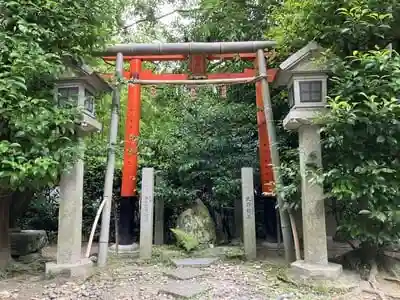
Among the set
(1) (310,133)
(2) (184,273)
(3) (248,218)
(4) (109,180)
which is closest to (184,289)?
(2) (184,273)

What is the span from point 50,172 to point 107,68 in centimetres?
434

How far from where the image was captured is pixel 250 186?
221 inches

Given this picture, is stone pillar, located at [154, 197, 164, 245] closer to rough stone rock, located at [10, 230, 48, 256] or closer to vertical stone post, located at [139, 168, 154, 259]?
vertical stone post, located at [139, 168, 154, 259]

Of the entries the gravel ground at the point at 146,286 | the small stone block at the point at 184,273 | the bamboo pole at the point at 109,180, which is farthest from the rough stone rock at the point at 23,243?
the small stone block at the point at 184,273

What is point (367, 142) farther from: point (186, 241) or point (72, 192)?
point (72, 192)

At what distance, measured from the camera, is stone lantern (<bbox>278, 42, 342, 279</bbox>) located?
427 cm

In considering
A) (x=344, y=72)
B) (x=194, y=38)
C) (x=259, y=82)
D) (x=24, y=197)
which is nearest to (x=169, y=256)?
(x=24, y=197)

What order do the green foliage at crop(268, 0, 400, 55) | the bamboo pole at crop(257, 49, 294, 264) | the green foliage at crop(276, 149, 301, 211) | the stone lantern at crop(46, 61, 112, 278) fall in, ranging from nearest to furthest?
1. the green foliage at crop(268, 0, 400, 55)
2. the stone lantern at crop(46, 61, 112, 278)
3. the green foliage at crop(276, 149, 301, 211)
4. the bamboo pole at crop(257, 49, 294, 264)

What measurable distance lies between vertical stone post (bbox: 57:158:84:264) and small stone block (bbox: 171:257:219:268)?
4.45ft

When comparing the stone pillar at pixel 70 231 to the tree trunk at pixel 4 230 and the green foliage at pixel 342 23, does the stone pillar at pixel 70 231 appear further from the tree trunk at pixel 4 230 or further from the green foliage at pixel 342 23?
the green foliage at pixel 342 23

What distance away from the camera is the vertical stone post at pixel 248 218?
541 centimetres

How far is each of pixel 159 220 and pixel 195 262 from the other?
1747 millimetres

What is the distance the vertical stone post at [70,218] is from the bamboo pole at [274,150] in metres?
2.54

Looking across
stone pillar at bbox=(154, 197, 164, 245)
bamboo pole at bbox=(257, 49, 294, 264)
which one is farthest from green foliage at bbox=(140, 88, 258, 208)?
bamboo pole at bbox=(257, 49, 294, 264)
